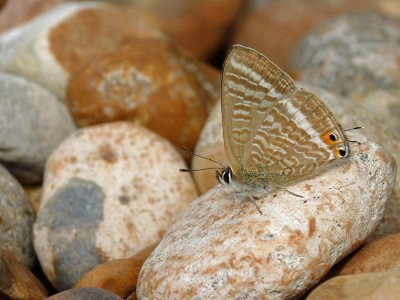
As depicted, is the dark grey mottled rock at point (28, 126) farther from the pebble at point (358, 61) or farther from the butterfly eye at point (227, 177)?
the pebble at point (358, 61)

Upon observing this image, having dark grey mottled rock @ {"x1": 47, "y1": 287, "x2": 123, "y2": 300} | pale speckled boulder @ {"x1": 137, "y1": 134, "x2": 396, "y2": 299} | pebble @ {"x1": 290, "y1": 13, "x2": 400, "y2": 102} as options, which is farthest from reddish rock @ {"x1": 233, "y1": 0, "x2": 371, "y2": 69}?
dark grey mottled rock @ {"x1": 47, "y1": 287, "x2": 123, "y2": 300}

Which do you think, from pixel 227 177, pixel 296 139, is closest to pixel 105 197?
pixel 227 177

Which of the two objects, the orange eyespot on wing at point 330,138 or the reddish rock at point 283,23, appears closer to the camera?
the orange eyespot on wing at point 330,138

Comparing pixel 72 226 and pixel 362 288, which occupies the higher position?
pixel 362 288

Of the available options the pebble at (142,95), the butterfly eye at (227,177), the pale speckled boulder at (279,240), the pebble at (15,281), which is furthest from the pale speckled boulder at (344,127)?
the pebble at (15,281)

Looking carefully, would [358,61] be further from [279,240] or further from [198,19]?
[279,240]

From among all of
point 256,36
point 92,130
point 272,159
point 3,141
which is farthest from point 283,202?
point 256,36

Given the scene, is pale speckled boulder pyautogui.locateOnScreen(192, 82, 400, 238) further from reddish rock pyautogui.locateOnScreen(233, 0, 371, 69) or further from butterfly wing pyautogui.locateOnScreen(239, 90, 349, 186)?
reddish rock pyautogui.locateOnScreen(233, 0, 371, 69)
